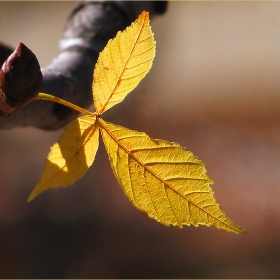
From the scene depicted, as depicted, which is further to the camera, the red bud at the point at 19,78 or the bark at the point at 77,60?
the bark at the point at 77,60

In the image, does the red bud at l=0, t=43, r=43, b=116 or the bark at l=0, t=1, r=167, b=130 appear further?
the bark at l=0, t=1, r=167, b=130

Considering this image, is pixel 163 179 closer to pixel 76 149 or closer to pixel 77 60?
pixel 76 149

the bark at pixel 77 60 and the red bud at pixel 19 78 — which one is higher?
the bark at pixel 77 60

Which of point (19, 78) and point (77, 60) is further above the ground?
point (77, 60)

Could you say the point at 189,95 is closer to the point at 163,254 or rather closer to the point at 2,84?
the point at 163,254

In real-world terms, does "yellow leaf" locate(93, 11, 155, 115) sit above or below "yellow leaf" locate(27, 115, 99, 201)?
above

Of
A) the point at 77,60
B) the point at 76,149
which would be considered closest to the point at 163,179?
the point at 76,149
